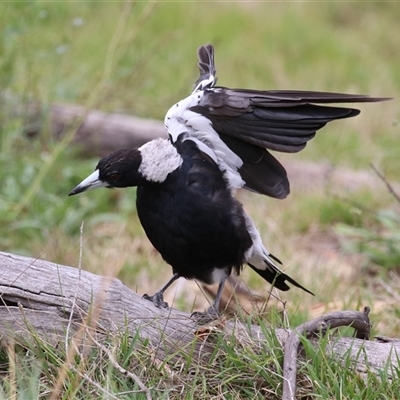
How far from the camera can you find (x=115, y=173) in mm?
3537

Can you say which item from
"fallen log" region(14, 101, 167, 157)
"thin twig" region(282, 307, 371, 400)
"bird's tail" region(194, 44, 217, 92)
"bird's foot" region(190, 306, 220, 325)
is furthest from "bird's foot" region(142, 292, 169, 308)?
"fallen log" region(14, 101, 167, 157)

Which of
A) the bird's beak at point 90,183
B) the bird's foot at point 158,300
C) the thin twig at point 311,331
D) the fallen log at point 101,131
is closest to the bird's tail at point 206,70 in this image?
the bird's beak at point 90,183

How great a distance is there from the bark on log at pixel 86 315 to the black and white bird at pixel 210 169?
0.37 m

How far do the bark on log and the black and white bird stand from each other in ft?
1.22

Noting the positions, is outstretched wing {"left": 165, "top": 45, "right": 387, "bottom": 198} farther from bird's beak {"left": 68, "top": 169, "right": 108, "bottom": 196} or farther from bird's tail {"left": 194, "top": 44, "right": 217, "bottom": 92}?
bird's beak {"left": 68, "top": 169, "right": 108, "bottom": 196}

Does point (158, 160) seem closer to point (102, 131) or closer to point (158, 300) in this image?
point (158, 300)

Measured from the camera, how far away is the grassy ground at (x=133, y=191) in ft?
9.57

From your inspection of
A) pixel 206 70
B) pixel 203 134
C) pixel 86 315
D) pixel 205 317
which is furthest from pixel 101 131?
pixel 86 315

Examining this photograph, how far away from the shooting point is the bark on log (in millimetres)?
2963

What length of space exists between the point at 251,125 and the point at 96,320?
1184 millimetres

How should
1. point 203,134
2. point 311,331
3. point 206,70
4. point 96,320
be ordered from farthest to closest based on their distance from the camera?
point 206,70 < point 203,134 < point 311,331 < point 96,320

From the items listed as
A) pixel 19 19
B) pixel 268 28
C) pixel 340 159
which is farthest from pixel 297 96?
pixel 268 28

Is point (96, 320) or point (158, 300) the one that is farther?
point (158, 300)

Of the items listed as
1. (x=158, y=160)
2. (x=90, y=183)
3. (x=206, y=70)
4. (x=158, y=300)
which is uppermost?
(x=206, y=70)
